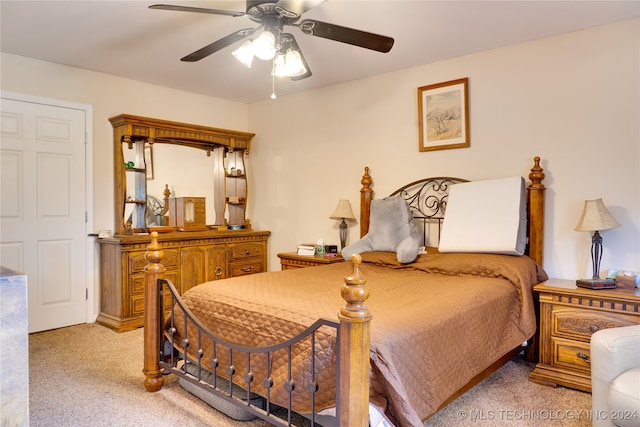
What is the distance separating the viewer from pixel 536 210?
3121mm

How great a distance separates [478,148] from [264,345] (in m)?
2.48

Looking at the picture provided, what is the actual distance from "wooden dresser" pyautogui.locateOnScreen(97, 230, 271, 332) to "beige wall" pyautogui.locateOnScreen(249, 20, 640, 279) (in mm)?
699

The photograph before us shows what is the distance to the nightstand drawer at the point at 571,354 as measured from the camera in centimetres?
250

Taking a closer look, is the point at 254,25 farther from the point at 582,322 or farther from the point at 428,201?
the point at 582,322

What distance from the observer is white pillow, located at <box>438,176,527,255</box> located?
304cm

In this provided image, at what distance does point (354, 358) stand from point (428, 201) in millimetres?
2545

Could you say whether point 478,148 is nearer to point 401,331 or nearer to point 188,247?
point 401,331

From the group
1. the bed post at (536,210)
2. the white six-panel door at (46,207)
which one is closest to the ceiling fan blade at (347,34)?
the bed post at (536,210)

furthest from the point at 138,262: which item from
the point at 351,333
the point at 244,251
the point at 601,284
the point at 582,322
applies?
the point at 601,284

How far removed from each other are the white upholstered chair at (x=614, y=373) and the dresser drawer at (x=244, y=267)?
352cm

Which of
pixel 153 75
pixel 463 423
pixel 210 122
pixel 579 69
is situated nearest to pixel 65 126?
pixel 153 75

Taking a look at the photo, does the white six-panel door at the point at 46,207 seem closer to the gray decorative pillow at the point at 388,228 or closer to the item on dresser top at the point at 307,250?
the item on dresser top at the point at 307,250

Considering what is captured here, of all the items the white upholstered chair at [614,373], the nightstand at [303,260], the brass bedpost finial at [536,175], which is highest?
the brass bedpost finial at [536,175]

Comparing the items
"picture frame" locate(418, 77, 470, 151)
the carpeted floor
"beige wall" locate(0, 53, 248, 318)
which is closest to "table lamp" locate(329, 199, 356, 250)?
"picture frame" locate(418, 77, 470, 151)
